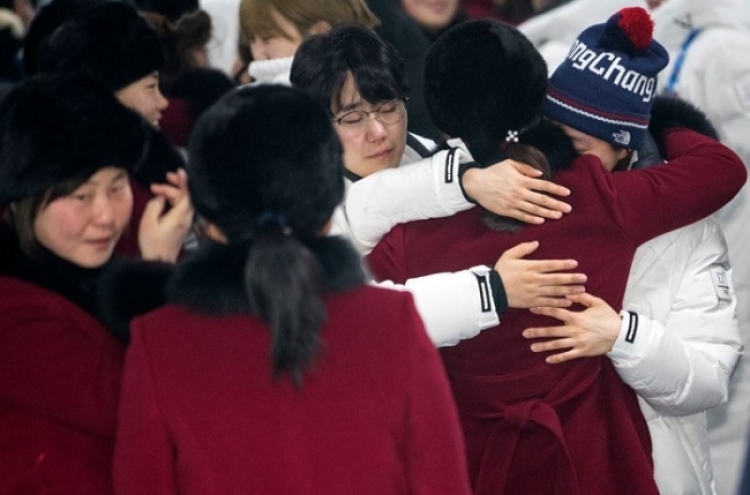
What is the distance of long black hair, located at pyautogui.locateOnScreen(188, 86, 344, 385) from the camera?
1.56 m

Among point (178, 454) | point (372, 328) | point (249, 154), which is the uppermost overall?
point (249, 154)

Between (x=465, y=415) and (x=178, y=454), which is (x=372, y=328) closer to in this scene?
(x=178, y=454)

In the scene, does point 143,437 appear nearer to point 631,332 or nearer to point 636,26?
point 631,332

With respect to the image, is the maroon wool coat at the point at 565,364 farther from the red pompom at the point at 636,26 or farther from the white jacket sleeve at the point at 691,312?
the red pompom at the point at 636,26

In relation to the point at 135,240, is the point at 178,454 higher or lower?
higher

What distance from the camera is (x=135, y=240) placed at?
2326mm

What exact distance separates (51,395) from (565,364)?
35.3 inches

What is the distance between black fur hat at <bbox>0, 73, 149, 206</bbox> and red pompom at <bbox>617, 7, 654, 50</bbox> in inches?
36.2

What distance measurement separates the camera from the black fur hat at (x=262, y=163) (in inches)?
62.1

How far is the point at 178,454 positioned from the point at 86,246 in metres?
0.47

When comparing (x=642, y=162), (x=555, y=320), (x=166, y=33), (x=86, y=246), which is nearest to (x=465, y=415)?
(x=555, y=320)

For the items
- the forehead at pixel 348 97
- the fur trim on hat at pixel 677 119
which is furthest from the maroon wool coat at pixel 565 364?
the forehead at pixel 348 97

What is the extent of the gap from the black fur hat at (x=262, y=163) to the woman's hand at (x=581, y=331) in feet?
1.99

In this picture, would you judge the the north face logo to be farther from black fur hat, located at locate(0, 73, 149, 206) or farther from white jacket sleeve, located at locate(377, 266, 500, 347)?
black fur hat, located at locate(0, 73, 149, 206)
